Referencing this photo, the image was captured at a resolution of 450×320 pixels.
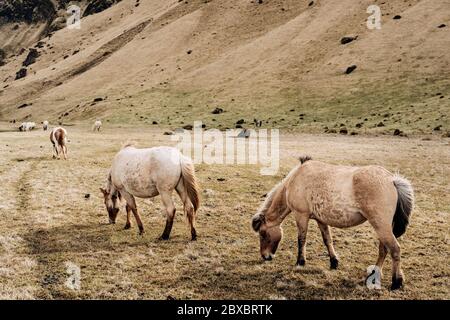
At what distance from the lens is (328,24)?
300 feet

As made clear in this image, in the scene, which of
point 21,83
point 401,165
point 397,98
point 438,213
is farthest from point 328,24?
point 21,83

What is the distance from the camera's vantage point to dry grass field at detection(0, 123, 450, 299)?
9000 mm

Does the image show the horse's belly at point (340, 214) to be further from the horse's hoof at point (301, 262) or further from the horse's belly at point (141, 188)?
the horse's belly at point (141, 188)

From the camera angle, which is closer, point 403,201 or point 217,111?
point 403,201

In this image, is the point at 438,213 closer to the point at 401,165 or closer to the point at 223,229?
the point at 223,229

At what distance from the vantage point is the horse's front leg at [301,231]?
987 cm

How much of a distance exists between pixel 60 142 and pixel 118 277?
792 inches

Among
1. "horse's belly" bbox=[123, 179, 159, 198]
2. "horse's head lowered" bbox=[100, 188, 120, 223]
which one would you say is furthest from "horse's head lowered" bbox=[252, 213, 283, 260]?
"horse's head lowered" bbox=[100, 188, 120, 223]

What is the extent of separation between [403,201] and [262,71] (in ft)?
255

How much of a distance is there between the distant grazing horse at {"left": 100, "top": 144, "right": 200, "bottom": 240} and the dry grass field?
40.8 inches

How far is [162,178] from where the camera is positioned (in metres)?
12.0

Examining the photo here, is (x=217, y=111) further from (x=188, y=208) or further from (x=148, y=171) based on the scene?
(x=188, y=208)

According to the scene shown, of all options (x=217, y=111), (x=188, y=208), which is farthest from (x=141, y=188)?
(x=217, y=111)

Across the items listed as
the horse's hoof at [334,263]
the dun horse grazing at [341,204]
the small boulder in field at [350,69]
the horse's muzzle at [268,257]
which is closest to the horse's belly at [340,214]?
the dun horse grazing at [341,204]
